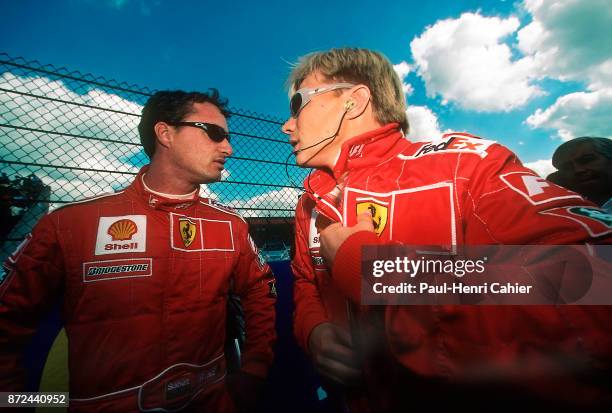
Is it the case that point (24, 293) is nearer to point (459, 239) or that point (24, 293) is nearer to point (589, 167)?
point (459, 239)

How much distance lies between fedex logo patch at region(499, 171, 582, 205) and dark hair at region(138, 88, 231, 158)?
2.65 metres

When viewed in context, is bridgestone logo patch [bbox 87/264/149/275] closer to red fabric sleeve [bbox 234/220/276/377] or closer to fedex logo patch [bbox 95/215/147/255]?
fedex logo patch [bbox 95/215/147/255]

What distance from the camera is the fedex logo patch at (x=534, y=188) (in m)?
0.74

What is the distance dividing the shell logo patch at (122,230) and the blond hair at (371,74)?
163 centimetres

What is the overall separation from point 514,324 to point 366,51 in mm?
1819

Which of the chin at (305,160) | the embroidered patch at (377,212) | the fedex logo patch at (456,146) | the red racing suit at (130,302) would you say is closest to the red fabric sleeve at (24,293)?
the red racing suit at (130,302)

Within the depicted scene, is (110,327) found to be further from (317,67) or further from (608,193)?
(608,193)

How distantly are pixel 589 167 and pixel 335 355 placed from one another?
390 centimetres

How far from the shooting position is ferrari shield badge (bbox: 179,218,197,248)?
1.96 meters

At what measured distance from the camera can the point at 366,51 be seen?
1.80 m

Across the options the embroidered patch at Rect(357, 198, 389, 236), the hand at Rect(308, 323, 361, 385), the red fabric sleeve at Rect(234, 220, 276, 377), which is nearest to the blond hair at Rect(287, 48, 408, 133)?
the embroidered patch at Rect(357, 198, 389, 236)

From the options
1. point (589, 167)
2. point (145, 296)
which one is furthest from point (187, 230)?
point (589, 167)

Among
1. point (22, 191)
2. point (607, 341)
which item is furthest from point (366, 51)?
point (22, 191)

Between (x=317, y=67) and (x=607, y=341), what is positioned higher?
(x=317, y=67)
